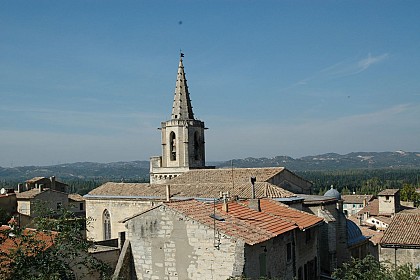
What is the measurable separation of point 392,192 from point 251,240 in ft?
190

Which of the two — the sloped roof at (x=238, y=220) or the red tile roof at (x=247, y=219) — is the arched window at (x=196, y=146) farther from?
the sloped roof at (x=238, y=220)

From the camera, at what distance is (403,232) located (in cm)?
3108

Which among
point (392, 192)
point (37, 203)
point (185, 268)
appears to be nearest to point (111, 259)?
point (185, 268)

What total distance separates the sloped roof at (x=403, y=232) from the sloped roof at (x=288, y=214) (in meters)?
8.39

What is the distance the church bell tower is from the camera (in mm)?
45969

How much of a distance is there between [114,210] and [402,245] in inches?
776

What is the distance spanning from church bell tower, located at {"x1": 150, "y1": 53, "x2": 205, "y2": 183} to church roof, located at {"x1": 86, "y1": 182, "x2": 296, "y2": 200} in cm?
850

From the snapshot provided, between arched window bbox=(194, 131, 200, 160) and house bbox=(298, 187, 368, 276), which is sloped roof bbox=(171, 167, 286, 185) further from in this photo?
arched window bbox=(194, 131, 200, 160)

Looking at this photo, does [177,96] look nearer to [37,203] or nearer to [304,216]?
[304,216]

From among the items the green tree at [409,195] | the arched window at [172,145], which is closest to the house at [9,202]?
the arched window at [172,145]

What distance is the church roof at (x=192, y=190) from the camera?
28.7m

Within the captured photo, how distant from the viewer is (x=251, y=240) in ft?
56.7

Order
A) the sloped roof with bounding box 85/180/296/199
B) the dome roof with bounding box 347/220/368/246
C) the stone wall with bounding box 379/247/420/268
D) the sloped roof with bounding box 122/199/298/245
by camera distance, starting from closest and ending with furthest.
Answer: the sloped roof with bounding box 122/199/298/245 → the sloped roof with bounding box 85/180/296/199 → the stone wall with bounding box 379/247/420/268 → the dome roof with bounding box 347/220/368/246

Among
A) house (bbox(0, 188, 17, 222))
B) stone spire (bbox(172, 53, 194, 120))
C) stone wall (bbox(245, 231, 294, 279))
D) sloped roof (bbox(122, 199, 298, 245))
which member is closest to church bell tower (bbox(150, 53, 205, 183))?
stone spire (bbox(172, 53, 194, 120))
